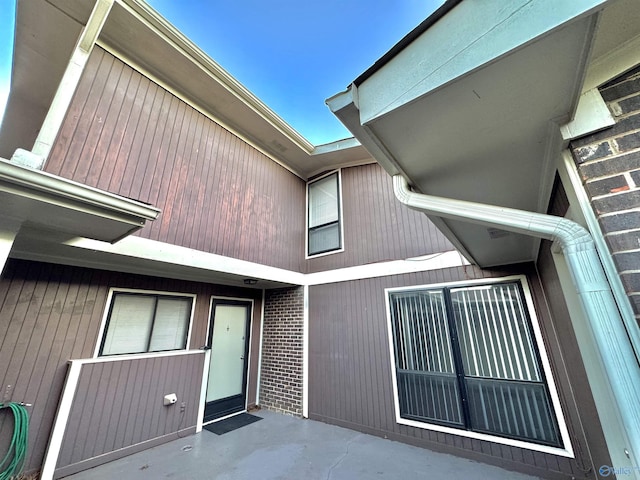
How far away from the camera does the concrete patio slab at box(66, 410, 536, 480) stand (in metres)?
3.06

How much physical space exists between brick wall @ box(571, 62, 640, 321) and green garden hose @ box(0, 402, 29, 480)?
17.2ft

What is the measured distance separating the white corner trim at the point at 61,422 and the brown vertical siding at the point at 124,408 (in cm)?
5

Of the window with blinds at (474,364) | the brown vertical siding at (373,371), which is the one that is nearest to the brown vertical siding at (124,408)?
the brown vertical siding at (373,371)

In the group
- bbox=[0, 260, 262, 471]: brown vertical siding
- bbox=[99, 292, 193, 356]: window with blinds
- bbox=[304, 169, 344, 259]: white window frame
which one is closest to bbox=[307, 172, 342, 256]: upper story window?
bbox=[304, 169, 344, 259]: white window frame

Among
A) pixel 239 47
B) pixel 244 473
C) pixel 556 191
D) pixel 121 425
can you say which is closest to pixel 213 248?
pixel 121 425

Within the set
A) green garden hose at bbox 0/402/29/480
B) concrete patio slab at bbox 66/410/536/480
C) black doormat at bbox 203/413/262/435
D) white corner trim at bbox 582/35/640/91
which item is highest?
white corner trim at bbox 582/35/640/91

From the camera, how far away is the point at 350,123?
142 centimetres

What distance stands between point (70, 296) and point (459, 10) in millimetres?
4952

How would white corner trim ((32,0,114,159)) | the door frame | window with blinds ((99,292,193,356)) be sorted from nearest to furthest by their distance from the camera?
white corner trim ((32,0,114,159)) < window with blinds ((99,292,193,356)) < the door frame

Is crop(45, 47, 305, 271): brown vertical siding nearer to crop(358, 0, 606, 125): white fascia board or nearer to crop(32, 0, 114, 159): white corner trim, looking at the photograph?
crop(32, 0, 114, 159): white corner trim

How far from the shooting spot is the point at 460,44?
1.06 metres

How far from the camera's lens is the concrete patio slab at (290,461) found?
3064mm

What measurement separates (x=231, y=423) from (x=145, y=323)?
238 cm

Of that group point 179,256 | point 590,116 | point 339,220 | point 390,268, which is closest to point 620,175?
point 590,116
